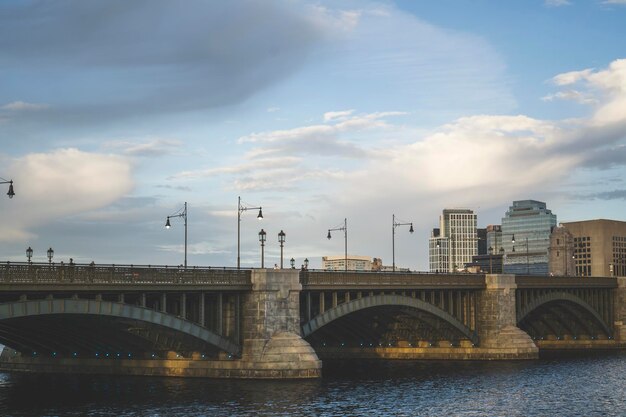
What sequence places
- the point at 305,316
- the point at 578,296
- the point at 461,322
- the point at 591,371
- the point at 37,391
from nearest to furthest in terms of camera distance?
the point at 37,391
the point at 305,316
the point at 591,371
the point at 461,322
the point at 578,296

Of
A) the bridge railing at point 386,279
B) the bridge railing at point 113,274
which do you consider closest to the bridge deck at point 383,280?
the bridge railing at point 386,279

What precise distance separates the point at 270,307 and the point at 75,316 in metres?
16.9

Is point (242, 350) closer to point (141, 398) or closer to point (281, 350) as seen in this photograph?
point (281, 350)

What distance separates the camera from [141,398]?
6481 cm

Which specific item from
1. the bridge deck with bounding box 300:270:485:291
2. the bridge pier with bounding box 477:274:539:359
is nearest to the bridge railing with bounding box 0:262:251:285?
the bridge deck with bounding box 300:270:485:291

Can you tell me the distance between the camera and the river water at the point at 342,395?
60.2 meters

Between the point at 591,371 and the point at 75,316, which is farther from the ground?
the point at 75,316

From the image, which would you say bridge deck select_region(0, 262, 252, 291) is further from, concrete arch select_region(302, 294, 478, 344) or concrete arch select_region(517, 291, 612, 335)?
concrete arch select_region(517, 291, 612, 335)

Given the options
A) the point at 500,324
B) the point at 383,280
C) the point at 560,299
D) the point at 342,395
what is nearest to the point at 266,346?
the point at 342,395

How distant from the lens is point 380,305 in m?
87.2

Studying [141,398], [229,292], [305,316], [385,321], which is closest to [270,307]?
[229,292]

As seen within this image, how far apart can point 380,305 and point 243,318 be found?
1735 cm

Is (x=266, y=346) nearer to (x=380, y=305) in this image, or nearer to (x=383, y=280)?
(x=380, y=305)

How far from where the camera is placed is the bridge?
62156mm
